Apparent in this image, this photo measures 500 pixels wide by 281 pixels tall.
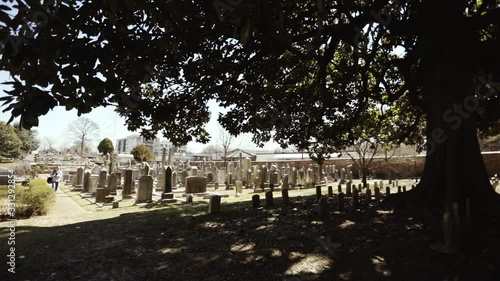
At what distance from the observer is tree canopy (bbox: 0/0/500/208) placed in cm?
315

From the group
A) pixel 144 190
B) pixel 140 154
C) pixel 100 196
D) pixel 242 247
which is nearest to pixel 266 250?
pixel 242 247

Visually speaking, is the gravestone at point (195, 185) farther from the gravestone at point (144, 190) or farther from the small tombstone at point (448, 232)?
the small tombstone at point (448, 232)

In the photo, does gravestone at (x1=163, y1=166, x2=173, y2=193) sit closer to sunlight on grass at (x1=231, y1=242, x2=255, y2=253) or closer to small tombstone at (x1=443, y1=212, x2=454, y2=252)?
sunlight on grass at (x1=231, y1=242, x2=255, y2=253)

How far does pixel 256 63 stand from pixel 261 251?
15.9ft

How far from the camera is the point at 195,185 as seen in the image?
56.2 ft

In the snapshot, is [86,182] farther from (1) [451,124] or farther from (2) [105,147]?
(2) [105,147]

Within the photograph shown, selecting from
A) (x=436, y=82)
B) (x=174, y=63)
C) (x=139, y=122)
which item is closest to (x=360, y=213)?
(x=436, y=82)

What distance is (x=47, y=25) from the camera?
3.10 m

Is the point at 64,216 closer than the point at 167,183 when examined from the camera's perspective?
Yes

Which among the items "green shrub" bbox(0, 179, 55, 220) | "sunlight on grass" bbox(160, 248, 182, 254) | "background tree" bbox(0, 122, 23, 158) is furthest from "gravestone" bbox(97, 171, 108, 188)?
"background tree" bbox(0, 122, 23, 158)

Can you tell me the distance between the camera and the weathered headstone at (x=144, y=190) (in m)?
13.6

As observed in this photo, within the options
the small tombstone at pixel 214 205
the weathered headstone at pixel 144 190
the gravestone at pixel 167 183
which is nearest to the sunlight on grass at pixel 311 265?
the small tombstone at pixel 214 205

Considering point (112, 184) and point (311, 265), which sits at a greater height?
point (112, 184)

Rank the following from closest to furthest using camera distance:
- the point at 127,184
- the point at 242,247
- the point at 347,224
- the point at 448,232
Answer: the point at 448,232 < the point at 242,247 < the point at 347,224 < the point at 127,184
